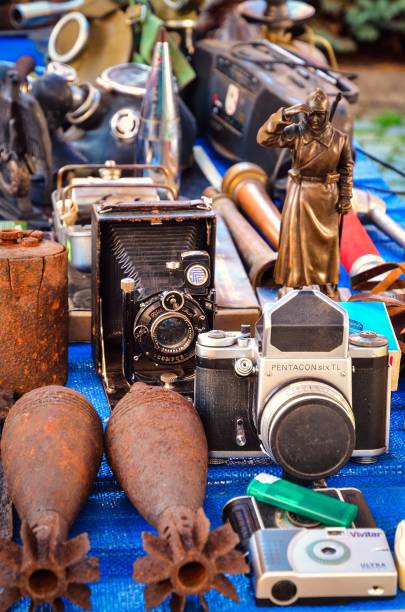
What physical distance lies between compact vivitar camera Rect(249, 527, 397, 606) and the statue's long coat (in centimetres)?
79

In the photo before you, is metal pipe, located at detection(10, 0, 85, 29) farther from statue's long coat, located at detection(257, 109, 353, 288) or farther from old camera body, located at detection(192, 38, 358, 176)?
statue's long coat, located at detection(257, 109, 353, 288)

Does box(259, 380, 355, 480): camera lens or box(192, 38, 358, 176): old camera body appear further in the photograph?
box(192, 38, 358, 176): old camera body

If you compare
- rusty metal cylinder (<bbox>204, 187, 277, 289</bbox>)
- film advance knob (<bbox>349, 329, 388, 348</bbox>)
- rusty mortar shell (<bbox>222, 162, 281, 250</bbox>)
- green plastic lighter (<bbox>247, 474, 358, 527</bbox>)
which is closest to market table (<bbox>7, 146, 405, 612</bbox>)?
green plastic lighter (<bbox>247, 474, 358, 527</bbox>)

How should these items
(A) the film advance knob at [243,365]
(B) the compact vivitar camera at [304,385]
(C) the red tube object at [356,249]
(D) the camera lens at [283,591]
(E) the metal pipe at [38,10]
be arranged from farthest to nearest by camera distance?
(E) the metal pipe at [38,10] → (C) the red tube object at [356,249] → (A) the film advance knob at [243,365] → (B) the compact vivitar camera at [304,385] → (D) the camera lens at [283,591]

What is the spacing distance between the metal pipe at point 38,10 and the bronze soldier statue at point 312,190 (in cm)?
176

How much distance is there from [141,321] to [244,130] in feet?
4.81

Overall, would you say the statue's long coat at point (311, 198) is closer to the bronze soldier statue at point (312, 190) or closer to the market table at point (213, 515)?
the bronze soldier statue at point (312, 190)

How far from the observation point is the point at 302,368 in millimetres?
1467

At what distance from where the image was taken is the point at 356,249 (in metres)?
2.54

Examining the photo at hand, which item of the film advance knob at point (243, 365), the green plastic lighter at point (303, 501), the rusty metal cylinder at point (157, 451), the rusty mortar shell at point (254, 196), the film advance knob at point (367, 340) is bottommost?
the rusty mortar shell at point (254, 196)

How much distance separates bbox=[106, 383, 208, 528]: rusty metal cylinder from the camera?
1364 mm

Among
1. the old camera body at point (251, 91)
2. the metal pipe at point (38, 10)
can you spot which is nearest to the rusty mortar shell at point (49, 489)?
the old camera body at point (251, 91)

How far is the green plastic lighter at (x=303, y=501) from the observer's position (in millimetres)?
1419

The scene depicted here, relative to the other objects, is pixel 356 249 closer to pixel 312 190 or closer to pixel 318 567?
pixel 312 190
